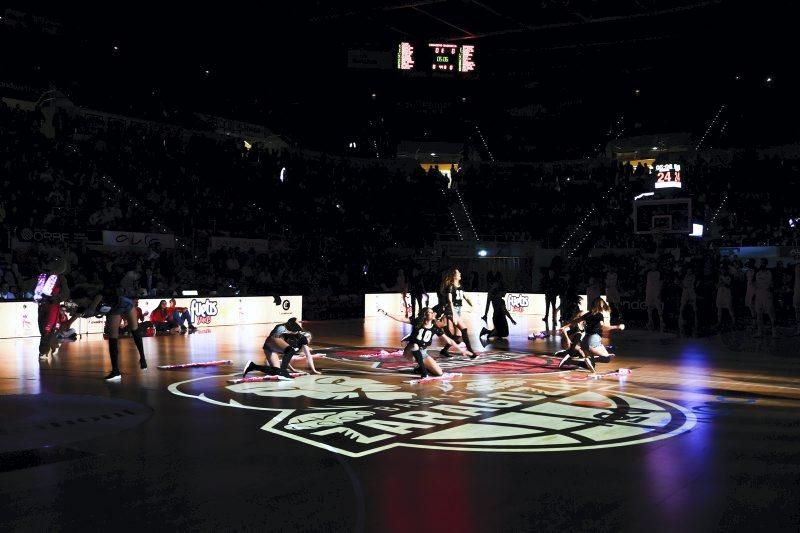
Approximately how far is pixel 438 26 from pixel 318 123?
50.6 ft

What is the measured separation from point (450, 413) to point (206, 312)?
15533 mm

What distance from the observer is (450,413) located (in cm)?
864

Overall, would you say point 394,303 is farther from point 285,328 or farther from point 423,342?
point 423,342

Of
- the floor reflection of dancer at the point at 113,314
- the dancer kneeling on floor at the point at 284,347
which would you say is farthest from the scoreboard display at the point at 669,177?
the floor reflection of dancer at the point at 113,314

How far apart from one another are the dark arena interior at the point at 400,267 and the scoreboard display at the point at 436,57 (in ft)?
0.30

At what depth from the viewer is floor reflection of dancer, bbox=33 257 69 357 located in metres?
14.0

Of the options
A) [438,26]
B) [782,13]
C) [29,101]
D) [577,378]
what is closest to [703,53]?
[782,13]

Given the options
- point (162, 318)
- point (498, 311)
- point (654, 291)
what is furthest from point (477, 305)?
point (162, 318)

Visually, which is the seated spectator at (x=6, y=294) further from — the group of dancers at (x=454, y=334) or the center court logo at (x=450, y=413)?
the group of dancers at (x=454, y=334)

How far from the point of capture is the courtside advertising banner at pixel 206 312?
18.3m

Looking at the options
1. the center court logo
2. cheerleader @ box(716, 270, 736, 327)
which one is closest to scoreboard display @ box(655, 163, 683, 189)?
cheerleader @ box(716, 270, 736, 327)

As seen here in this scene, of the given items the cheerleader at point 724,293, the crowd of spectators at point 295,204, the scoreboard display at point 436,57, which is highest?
the scoreboard display at point 436,57

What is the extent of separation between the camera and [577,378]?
11.8 metres

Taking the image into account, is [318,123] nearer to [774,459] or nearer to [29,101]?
[29,101]
